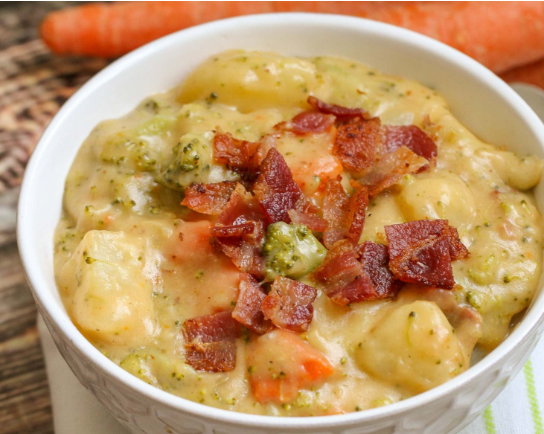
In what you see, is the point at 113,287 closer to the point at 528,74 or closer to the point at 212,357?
the point at 212,357

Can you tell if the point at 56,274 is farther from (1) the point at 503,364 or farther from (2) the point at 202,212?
(1) the point at 503,364

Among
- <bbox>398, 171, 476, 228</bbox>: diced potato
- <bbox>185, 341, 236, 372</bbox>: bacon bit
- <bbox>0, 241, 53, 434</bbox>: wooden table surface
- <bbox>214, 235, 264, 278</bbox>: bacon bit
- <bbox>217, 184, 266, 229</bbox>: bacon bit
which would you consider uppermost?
<bbox>398, 171, 476, 228</bbox>: diced potato

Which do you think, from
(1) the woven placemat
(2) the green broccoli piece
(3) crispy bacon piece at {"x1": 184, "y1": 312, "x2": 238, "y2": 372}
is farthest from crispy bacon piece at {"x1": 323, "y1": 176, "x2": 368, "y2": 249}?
(1) the woven placemat

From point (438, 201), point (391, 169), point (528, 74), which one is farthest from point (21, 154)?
point (528, 74)

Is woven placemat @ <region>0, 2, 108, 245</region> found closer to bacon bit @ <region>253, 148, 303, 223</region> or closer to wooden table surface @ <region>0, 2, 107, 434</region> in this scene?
wooden table surface @ <region>0, 2, 107, 434</region>

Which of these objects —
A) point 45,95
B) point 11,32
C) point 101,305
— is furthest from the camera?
point 11,32

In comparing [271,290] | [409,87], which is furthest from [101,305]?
[409,87]
